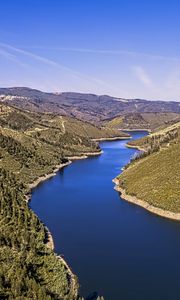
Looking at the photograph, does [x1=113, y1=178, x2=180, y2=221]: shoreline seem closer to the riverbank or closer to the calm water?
the calm water

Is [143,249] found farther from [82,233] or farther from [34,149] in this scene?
[34,149]

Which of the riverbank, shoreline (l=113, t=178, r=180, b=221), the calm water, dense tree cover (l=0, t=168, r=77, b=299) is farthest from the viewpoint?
shoreline (l=113, t=178, r=180, b=221)

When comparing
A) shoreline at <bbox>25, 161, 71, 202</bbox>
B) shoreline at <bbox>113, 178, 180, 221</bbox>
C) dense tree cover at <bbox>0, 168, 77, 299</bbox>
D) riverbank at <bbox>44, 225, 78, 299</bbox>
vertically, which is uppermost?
dense tree cover at <bbox>0, 168, 77, 299</bbox>

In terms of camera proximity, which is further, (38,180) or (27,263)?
(38,180)

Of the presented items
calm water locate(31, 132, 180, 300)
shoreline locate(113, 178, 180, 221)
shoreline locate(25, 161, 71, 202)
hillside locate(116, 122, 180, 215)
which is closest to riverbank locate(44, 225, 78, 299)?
calm water locate(31, 132, 180, 300)

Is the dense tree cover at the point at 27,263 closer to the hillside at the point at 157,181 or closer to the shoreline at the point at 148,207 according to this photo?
the shoreline at the point at 148,207

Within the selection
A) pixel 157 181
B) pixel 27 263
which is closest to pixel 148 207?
pixel 157 181

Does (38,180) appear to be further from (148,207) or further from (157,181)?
(148,207)

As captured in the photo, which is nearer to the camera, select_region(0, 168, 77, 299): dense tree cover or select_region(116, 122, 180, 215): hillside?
select_region(0, 168, 77, 299): dense tree cover
